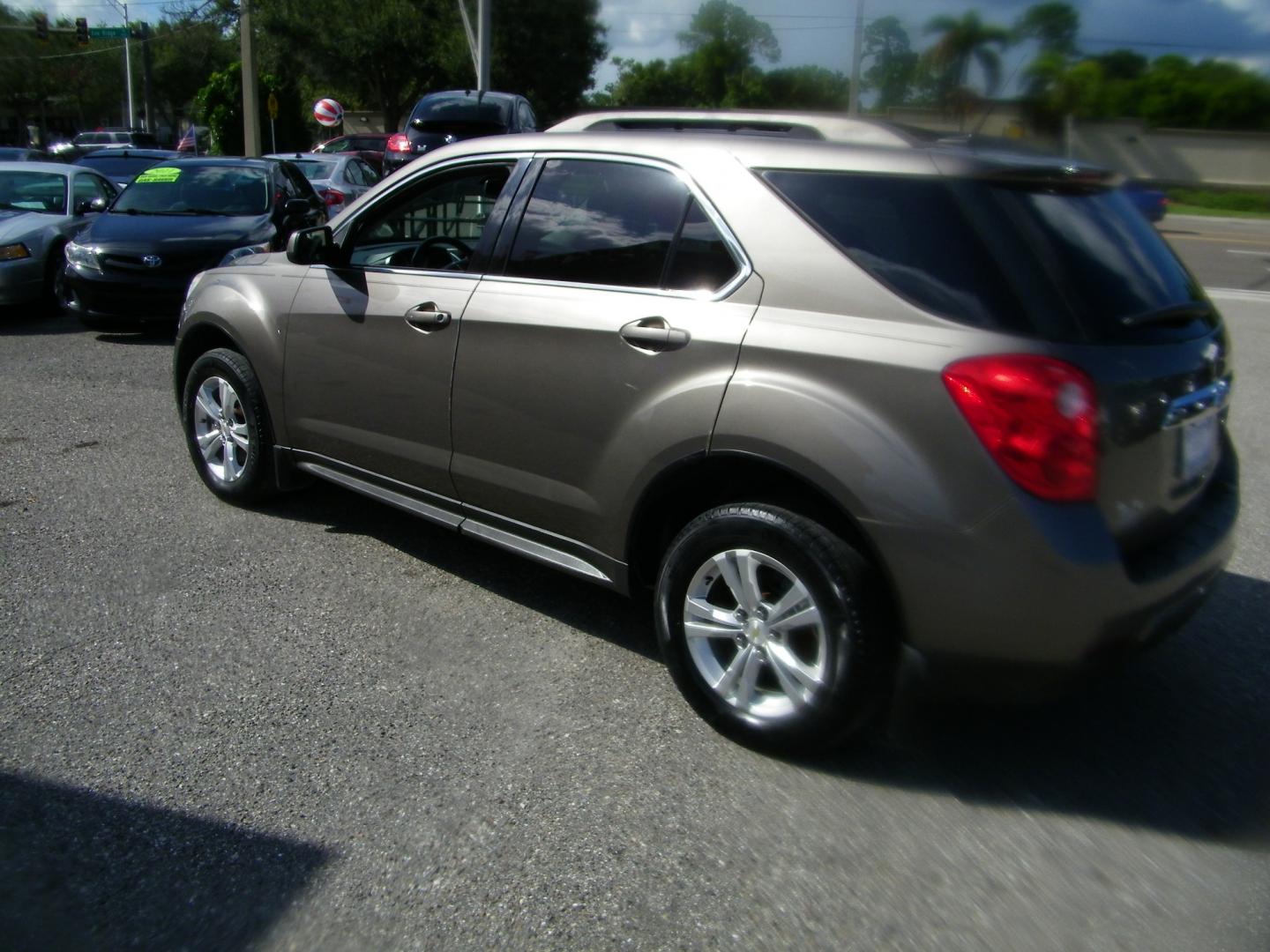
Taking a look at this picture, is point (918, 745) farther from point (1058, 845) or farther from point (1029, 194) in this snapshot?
point (1029, 194)

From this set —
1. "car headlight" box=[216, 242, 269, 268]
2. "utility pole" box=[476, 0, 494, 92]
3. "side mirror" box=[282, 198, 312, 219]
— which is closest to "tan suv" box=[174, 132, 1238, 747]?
"car headlight" box=[216, 242, 269, 268]

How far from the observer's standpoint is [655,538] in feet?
12.3

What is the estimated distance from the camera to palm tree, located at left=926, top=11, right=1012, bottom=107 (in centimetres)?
584

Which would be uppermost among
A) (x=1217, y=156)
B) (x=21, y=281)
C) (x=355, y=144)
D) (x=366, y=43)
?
(x=366, y=43)

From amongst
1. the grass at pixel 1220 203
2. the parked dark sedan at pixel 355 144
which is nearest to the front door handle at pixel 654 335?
the parked dark sedan at pixel 355 144

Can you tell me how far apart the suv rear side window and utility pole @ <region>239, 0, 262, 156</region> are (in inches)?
911

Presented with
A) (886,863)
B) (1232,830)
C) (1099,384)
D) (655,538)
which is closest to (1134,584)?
(1099,384)

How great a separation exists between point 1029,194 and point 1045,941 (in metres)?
1.85

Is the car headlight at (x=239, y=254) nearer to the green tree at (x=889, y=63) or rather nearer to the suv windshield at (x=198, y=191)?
the suv windshield at (x=198, y=191)

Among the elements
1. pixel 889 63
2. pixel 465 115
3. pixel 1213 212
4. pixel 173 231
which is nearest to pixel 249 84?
pixel 465 115

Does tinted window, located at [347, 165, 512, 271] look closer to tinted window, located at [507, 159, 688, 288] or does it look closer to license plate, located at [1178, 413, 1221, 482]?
tinted window, located at [507, 159, 688, 288]

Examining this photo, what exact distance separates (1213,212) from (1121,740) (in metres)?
35.9

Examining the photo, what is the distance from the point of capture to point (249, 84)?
25594 millimetres

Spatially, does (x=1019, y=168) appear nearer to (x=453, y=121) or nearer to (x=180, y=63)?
(x=453, y=121)
